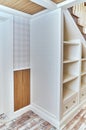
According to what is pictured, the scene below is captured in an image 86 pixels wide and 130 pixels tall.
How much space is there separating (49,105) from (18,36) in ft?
4.34

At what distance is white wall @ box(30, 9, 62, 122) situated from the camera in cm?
182

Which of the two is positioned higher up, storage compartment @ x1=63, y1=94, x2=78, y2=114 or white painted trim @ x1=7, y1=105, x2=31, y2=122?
storage compartment @ x1=63, y1=94, x2=78, y2=114

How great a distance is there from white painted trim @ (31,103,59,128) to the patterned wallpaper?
84 centimetres

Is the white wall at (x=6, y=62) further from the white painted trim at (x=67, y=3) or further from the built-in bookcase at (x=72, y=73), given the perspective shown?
the built-in bookcase at (x=72, y=73)

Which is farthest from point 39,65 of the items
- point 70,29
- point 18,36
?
point 70,29

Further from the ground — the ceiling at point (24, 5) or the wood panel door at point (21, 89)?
the ceiling at point (24, 5)

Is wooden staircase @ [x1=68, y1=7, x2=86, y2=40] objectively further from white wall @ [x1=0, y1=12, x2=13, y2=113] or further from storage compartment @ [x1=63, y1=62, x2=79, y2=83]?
white wall @ [x1=0, y1=12, x2=13, y2=113]

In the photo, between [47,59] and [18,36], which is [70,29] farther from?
[18,36]

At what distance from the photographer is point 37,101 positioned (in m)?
2.28

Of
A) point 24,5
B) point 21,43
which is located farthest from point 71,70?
point 24,5

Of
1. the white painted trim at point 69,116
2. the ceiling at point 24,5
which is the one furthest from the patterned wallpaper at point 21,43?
the white painted trim at point 69,116

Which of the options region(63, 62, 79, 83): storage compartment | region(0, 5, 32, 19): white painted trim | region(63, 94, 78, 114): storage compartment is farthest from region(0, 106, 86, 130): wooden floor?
region(0, 5, 32, 19): white painted trim

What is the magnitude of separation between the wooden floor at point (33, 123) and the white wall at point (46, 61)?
0.22 m

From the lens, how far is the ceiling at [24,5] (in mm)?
1636
